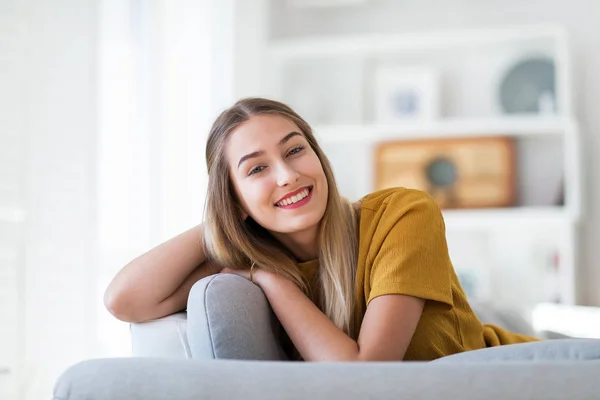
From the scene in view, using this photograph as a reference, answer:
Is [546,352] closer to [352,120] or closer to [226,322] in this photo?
[226,322]

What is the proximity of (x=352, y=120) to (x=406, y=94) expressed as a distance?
13.4 inches

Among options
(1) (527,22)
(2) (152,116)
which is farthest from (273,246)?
(1) (527,22)

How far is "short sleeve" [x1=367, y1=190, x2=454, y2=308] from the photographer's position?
1.38 m

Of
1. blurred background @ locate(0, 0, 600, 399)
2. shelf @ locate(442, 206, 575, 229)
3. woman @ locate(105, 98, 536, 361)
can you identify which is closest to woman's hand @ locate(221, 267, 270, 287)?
woman @ locate(105, 98, 536, 361)

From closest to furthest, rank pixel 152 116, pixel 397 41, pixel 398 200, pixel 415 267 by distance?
pixel 415 267
pixel 398 200
pixel 152 116
pixel 397 41

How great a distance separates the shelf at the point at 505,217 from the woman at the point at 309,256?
2494 mm

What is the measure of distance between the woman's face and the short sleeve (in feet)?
0.51

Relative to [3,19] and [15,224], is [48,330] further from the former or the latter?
[3,19]

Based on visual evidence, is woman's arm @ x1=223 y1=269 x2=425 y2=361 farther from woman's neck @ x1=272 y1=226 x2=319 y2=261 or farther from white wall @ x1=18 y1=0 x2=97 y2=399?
white wall @ x1=18 y1=0 x2=97 y2=399

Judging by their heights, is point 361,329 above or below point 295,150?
below

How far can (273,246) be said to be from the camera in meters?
1.69

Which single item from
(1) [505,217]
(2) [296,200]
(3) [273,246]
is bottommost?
(1) [505,217]

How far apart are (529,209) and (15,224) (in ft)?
8.94

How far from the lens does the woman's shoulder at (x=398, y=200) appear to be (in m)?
1.49
